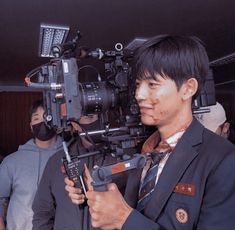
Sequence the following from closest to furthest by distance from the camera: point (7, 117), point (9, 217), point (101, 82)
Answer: point (101, 82) → point (9, 217) → point (7, 117)

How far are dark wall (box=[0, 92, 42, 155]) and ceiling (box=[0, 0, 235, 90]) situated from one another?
210cm

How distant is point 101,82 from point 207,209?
0.50 m

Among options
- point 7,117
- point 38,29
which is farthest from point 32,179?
point 7,117

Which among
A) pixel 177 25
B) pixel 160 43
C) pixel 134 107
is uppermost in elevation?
pixel 177 25

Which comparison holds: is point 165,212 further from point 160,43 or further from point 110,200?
point 160,43

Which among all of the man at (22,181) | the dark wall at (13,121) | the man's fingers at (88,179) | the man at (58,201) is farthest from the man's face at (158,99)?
the dark wall at (13,121)

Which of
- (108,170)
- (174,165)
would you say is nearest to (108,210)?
(108,170)

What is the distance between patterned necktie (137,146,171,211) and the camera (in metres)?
0.96

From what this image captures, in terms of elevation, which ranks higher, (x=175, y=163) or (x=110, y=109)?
(x=110, y=109)

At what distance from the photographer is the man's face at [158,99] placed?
0.91m

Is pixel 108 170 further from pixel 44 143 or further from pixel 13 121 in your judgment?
pixel 13 121

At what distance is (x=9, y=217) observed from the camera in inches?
77.4

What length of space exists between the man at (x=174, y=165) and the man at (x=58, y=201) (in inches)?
15.4

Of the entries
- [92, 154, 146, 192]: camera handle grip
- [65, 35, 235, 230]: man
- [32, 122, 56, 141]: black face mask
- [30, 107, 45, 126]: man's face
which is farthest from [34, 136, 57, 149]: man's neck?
[92, 154, 146, 192]: camera handle grip
